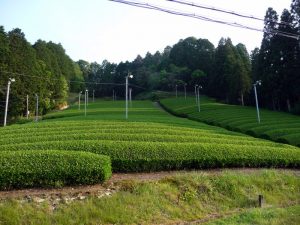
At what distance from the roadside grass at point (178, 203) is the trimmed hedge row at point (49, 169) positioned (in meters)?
1.07

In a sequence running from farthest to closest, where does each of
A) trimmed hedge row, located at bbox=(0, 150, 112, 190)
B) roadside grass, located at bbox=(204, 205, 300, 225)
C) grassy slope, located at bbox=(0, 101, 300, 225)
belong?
trimmed hedge row, located at bbox=(0, 150, 112, 190) → roadside grass, located at bbox=(204, 205, 300, 225) → grassy slope, located at bbox=(0, 101, 300, 225)

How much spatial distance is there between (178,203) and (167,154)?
390 cm

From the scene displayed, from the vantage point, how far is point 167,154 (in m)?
17.2

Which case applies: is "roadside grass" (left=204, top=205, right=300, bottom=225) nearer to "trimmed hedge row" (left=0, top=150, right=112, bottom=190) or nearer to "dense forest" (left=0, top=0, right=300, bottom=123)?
"trimmed hedge row" (left=0, top=150, right=112, bottom=190)

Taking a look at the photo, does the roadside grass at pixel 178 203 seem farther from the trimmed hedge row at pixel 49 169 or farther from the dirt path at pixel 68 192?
the trimmed hedge row at pixel 49 169

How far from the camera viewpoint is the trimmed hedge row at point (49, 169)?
520 inches

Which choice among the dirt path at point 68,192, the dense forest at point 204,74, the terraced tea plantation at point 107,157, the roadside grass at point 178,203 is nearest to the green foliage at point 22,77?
the dense forest at point 204,74

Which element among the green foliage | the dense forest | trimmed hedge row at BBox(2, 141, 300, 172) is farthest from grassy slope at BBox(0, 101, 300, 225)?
the green foliage

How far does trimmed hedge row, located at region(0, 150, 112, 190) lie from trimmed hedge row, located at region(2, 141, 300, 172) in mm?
2051

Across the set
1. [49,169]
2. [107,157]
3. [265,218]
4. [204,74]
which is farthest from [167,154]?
[204,74]

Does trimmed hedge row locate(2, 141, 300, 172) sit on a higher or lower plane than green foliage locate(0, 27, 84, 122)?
lower

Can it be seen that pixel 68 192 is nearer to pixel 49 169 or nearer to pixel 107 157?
pixel 49 169

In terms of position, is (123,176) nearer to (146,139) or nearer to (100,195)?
(100,195)

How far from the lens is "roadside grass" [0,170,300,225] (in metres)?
11.9
